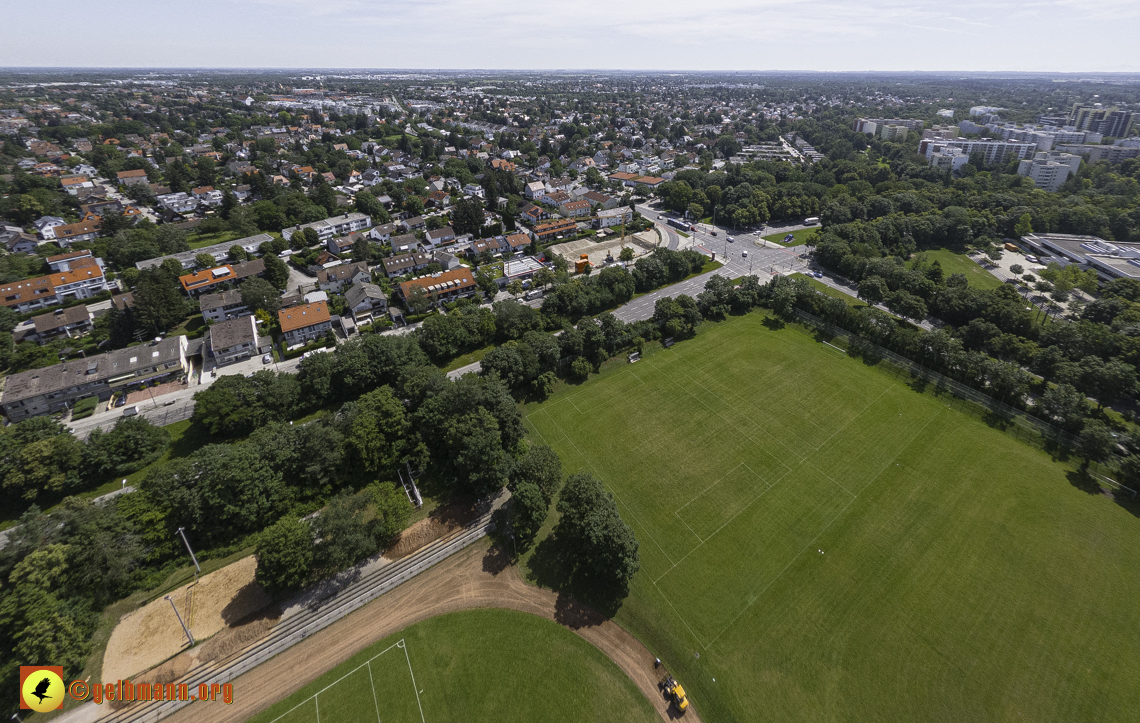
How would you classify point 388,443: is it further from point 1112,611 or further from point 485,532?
point 1112,611

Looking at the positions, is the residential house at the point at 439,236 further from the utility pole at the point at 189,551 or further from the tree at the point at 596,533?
the tree at the point at 596,533

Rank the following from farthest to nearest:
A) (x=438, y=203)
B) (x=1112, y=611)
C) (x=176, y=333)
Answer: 1. (x=438, y=203)
2. (x=176, y=333)
3. (x=1112, y=611)

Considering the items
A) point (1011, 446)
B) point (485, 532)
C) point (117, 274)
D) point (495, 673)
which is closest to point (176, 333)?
point (117, 274)

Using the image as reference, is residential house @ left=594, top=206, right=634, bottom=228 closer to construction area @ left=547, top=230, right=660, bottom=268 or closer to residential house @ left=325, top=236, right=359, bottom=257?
construction area @ left=547, top=230, right=660, bottom=268

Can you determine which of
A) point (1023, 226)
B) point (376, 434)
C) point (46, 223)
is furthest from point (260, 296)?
point (1023, 226)

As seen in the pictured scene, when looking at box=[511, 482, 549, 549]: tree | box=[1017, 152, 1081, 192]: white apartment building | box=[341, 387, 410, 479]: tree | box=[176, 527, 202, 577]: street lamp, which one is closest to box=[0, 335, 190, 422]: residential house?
box=[176, 527, 202, 577]: street lamp

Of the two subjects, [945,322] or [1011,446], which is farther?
[945,322]

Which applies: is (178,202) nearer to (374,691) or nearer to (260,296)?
(260,296)
